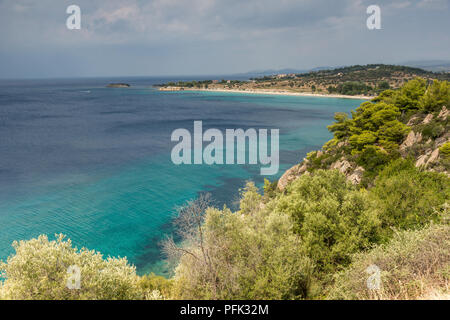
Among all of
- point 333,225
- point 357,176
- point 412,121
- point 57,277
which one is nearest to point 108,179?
point 57,277

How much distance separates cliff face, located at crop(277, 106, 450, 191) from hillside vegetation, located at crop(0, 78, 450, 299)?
32 centimetres

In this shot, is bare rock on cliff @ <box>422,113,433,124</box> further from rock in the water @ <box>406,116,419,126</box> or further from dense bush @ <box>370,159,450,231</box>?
dense bush @ <box>370,159,450,231</box>

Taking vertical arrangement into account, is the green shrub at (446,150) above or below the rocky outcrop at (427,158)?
above

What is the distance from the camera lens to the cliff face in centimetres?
1938

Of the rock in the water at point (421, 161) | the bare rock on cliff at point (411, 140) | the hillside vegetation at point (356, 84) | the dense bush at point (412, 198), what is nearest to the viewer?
the dense bush at point (412, 198)

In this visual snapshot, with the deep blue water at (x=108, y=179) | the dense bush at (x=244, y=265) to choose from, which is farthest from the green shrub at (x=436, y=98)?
the dense bush at (x=244, y=265)

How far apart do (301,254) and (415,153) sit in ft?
54.5

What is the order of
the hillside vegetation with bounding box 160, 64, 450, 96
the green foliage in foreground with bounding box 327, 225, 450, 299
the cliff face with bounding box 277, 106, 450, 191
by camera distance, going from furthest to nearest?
the hillside vegetation with bounding box 160, 64, 450, 96 → the cliff face with bounding box 277, 106, 450, 191 → the green foliage in foreground with bounding box 327, 225, 450, 299

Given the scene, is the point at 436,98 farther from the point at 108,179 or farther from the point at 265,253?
the point at 108,179

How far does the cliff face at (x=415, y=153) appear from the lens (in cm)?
1938

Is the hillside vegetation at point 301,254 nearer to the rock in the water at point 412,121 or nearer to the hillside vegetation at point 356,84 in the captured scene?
the rock in the water at point 412,121

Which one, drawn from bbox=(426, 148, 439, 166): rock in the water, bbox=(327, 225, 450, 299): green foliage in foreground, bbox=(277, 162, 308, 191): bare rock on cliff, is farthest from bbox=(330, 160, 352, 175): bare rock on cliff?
bbox=(327, 225, 450, 299): green foliage in foreground

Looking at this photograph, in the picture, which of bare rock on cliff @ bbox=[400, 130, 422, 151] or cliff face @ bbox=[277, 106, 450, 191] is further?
bare rock on cliff @ bbox=[400, 130, 422, 151]
